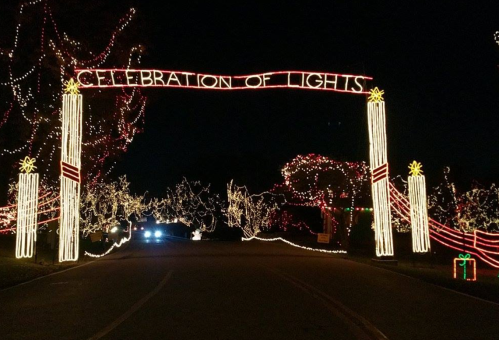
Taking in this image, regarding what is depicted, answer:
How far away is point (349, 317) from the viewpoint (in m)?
11.5

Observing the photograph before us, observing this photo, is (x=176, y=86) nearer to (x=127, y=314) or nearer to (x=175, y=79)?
(x=175, y=79)

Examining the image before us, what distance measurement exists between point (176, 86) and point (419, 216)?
10.9 meters

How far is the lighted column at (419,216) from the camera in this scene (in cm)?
2614

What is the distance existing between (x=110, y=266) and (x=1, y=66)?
8.13 m

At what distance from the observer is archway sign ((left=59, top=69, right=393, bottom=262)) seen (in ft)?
81.0

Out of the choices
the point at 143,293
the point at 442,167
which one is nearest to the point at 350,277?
the point at 143,293

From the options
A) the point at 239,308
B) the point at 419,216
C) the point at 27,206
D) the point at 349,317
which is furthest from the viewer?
the point at 419,216

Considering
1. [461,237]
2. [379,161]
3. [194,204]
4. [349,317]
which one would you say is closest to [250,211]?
[194,204]

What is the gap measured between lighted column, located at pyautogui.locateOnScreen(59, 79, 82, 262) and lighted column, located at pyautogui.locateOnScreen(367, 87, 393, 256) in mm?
11371

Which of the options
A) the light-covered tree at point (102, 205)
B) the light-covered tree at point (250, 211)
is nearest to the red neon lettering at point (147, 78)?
the light-covered tree at point (102, 205)

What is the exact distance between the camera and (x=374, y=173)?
25.8 meters

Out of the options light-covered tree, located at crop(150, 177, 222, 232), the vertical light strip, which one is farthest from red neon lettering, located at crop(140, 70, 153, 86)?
light-covered tree, located at crop(150, 177, 222, 232)

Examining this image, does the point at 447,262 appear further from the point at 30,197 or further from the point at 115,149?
the point at 30,197

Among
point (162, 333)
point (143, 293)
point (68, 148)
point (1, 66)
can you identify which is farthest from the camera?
point (68, 148)
